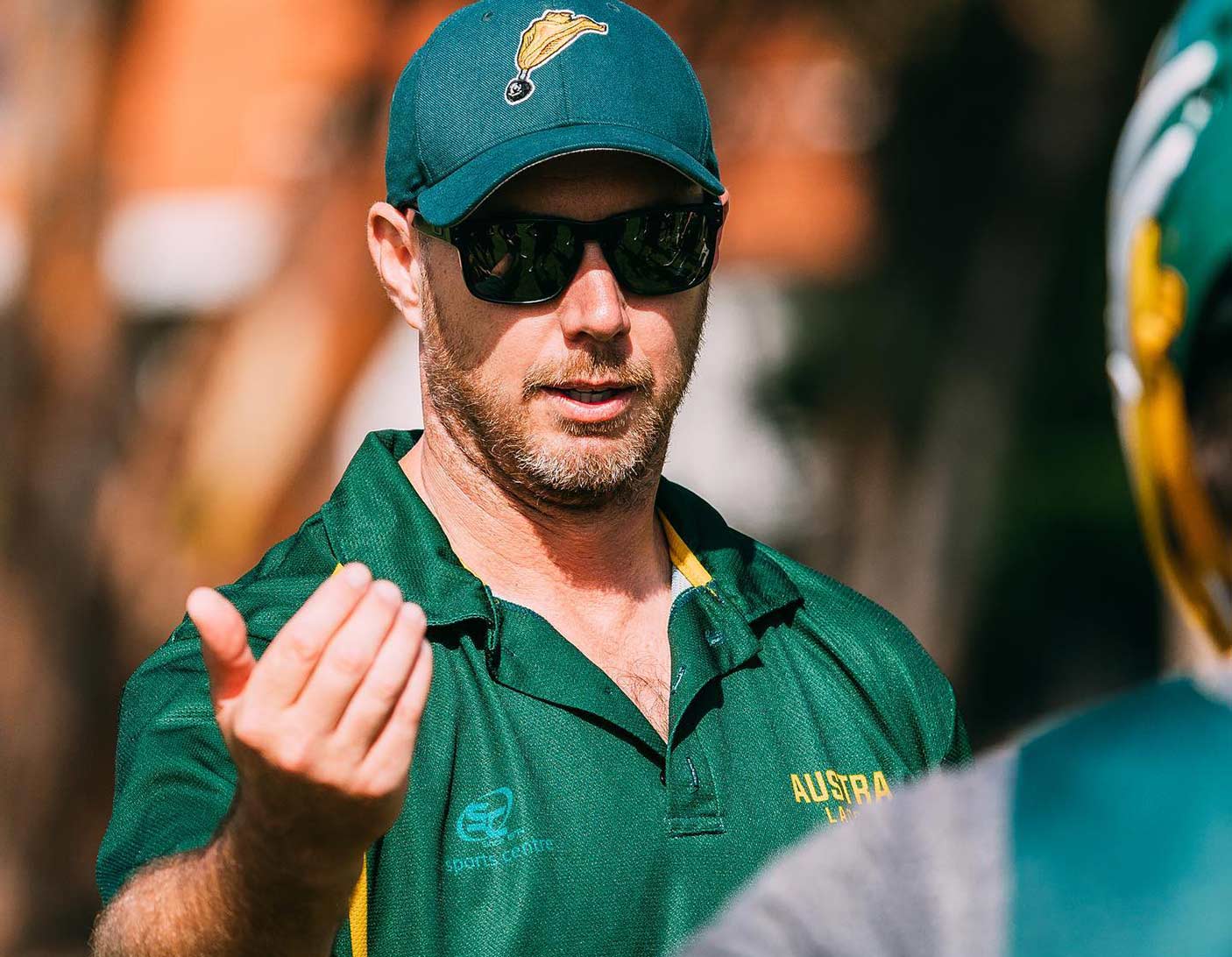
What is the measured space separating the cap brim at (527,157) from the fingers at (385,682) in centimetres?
129

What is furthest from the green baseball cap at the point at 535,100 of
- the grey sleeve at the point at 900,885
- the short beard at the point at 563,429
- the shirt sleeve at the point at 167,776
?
the grey sleeve at the point at 900,885

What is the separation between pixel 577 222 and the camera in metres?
2.99

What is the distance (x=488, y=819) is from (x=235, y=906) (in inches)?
20.9

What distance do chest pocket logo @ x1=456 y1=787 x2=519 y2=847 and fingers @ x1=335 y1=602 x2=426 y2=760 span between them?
737 mm

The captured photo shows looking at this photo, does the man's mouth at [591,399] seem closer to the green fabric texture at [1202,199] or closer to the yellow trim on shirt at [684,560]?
the yellow trim on shirt at [684,560]

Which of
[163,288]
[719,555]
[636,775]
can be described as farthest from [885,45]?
[636,775]

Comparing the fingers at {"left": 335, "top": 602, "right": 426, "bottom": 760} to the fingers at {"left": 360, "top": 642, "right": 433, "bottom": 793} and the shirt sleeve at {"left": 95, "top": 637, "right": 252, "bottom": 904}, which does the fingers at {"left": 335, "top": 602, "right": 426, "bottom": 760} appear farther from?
the shirt sleeve at {"left": 95, "top": 637, "right": 252, "bottom": 904}

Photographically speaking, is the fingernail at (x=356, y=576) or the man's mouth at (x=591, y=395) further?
the man's mouth at (x=591, y=395)

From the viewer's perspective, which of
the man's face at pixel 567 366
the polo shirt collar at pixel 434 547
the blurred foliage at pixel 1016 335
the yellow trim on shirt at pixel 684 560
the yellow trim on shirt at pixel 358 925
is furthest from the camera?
the blurred foliage at pixel 1016 335

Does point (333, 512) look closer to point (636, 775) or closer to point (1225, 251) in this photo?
point (636, 775)

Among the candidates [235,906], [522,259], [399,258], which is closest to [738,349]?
[399,258]

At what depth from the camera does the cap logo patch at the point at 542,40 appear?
296 centimetres

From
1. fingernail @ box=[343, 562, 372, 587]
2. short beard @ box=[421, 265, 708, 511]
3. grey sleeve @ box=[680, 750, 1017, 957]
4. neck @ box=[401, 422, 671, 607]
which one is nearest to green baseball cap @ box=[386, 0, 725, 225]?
short beard @ box=[421, 265, 708, 511]

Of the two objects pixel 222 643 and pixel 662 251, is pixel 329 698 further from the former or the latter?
pixel 662 251
